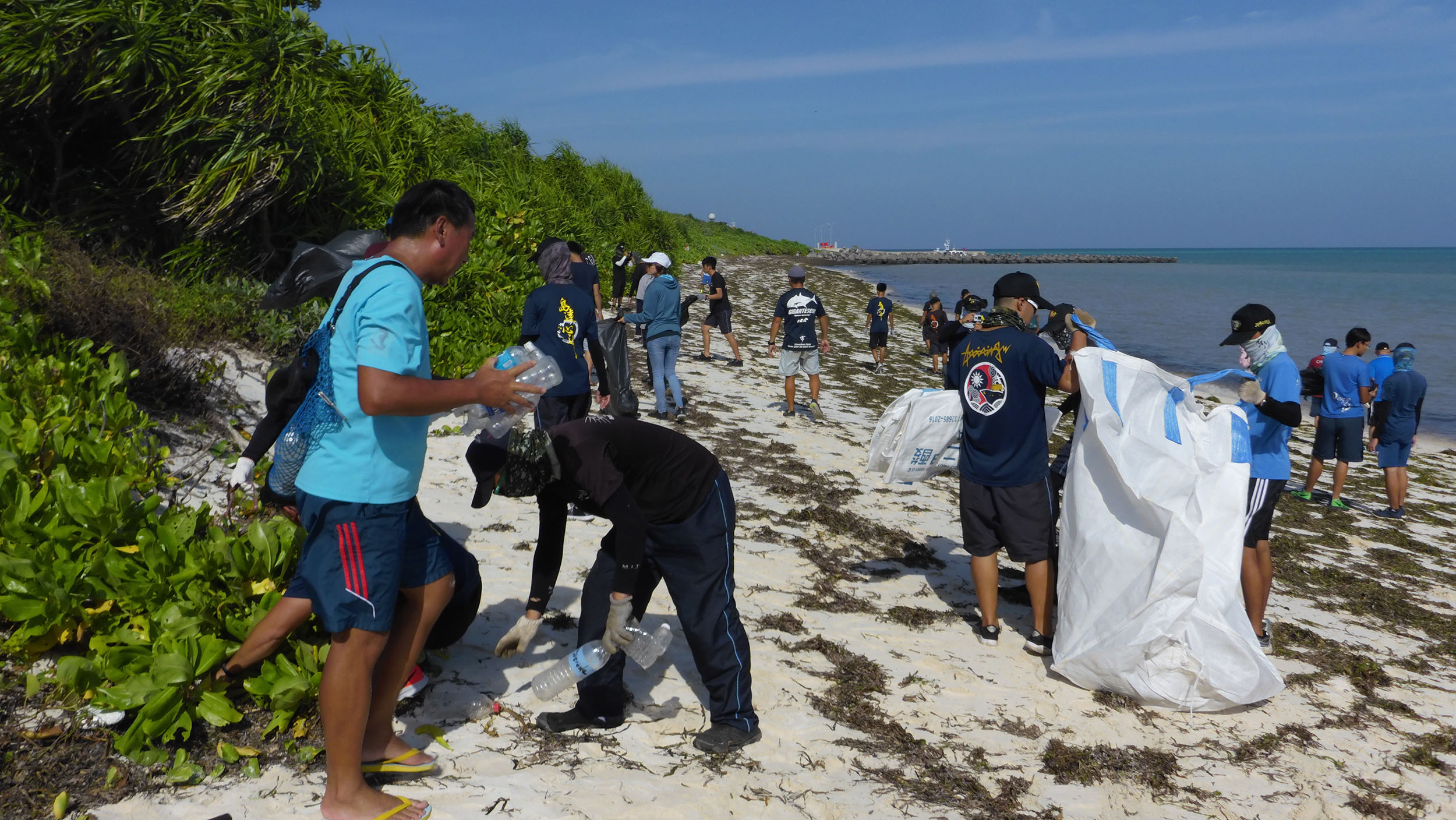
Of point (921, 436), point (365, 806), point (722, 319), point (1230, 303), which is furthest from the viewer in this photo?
point (1230, 303)

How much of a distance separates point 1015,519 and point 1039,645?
696 mm

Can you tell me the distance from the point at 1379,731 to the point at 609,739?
3.59 meters

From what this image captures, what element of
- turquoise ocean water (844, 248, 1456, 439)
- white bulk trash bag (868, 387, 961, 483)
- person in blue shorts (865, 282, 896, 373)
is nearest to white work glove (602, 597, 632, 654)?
white bulk trash bag (868, 387, 961, 483)

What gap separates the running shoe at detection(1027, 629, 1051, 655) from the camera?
4.58 meters

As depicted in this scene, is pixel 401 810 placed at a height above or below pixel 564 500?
below

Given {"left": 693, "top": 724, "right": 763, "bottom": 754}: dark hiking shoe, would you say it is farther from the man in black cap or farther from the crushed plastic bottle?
the man in black cap

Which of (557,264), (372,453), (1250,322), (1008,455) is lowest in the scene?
(1008,455)

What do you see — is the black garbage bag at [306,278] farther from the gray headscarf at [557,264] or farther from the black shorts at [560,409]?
the black shorts at [560,409]

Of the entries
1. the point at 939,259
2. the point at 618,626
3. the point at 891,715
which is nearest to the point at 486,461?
the point at 618,626

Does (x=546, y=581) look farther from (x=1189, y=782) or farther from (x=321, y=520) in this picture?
(x=1189, y=782)

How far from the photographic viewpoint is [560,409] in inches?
239

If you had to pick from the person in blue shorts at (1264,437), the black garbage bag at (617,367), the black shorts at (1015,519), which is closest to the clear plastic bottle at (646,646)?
the black shorts at (1015,519)

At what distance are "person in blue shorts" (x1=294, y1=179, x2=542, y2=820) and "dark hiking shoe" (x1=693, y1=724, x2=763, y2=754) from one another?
1169 mm

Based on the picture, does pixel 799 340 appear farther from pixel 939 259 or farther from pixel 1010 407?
pixel 939 259
